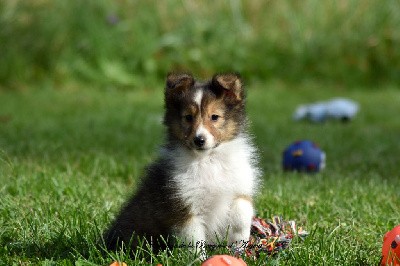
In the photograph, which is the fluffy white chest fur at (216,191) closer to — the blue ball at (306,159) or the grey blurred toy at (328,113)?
the blue ball at (306,159)

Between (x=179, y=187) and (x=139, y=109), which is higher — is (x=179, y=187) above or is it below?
above

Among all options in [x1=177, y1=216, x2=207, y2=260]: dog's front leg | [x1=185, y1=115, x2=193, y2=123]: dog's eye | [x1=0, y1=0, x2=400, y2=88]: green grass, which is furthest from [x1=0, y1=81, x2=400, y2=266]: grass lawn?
[x1=0, y1=0, x2=400, y2=88]: green grass

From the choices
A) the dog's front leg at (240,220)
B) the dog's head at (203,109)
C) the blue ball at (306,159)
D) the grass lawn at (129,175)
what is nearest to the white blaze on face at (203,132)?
the dog's head at (203,109)

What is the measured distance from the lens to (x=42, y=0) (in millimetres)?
14141

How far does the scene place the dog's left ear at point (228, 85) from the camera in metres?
4.45

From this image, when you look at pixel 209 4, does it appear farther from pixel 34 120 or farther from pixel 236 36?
pixel 34 120

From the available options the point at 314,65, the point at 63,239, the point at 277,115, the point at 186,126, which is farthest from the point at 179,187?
the point at 314,65

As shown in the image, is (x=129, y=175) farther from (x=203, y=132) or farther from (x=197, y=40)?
(x=197, y=40)

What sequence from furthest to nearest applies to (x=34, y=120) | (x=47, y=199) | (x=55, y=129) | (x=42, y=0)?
(x=42, y=0), (x=34, y=120), (x=55, y=129), (x=47, y=199)

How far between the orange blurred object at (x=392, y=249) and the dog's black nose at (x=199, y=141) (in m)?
1.18

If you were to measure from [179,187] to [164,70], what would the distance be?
9.97 meters

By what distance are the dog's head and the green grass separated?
9.44 metres

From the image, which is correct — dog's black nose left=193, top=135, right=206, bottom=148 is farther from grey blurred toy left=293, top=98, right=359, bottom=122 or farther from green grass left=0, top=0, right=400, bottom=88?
green grass left=0, top=0, right=400, bottom=88

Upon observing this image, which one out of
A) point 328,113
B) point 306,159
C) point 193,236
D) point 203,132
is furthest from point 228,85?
point 328,113
